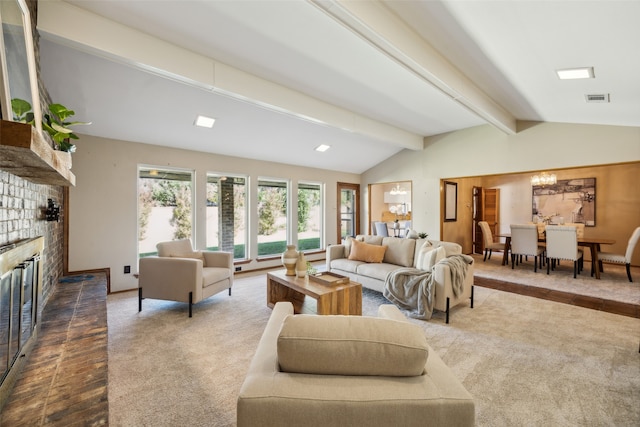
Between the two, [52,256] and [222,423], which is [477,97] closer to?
[222,423]

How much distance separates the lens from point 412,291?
3340mm

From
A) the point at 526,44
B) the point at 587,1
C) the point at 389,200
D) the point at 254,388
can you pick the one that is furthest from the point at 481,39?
the point at 389,200

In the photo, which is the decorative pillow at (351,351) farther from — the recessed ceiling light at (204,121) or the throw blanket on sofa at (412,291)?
the recessed ceiling light at (204,121)

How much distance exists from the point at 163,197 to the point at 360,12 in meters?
4.14

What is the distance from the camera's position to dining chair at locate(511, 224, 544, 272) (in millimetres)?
5539

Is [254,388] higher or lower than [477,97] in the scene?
lower

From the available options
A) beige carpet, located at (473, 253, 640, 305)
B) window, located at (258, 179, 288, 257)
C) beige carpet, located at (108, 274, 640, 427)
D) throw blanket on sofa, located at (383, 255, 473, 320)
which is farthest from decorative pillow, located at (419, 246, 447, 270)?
window, located at (258, 179, 288, 257)

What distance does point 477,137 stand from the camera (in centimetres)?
554

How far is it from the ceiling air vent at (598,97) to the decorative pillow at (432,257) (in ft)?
7.70

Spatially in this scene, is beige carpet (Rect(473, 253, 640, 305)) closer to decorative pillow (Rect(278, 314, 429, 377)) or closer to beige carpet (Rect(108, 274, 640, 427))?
beige carpet (Rect(108, 274, 640, 427))

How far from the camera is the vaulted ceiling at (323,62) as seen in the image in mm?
2137

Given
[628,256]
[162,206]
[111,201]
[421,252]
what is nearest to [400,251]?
[421,252]

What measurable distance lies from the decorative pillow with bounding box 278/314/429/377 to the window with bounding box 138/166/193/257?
4.43m

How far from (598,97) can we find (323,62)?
3.11m
